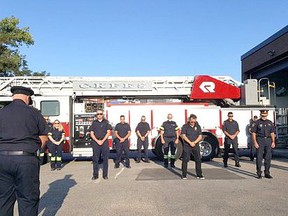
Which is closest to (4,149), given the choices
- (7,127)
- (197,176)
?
(7,127)

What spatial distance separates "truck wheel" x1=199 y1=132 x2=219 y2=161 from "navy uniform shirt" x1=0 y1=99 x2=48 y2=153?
34.8 feet

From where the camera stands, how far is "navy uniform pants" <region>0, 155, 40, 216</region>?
14.3 feet

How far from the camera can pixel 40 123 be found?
4629 mm

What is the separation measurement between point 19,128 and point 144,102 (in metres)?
11.9

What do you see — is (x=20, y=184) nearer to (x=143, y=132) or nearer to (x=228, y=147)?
(x=228, y=147)

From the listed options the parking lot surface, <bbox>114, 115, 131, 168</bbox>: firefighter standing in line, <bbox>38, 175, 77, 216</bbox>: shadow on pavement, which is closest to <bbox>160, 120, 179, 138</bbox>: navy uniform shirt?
<bbox>114, 115, 131, 168</bbox>: firefighter standing in line

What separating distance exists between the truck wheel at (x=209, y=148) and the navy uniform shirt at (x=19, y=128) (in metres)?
10.6

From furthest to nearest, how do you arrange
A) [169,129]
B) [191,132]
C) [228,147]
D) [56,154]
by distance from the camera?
[169,129] < [56,154] < [228,147] < [191,132]

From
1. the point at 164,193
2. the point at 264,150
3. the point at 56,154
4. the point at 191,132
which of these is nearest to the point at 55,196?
the point at 164,193

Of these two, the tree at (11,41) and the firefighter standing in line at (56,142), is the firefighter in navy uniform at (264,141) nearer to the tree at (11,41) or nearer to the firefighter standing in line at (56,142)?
the firefighter standing in line at (56,142)

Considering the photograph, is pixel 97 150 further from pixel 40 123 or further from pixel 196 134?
pixel 40 123

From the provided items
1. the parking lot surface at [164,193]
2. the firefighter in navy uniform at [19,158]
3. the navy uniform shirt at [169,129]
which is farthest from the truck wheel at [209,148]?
the firefighter in navy uniform at [19,158]

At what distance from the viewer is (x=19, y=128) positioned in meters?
4.46

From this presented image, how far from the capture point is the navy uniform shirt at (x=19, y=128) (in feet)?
14.5
